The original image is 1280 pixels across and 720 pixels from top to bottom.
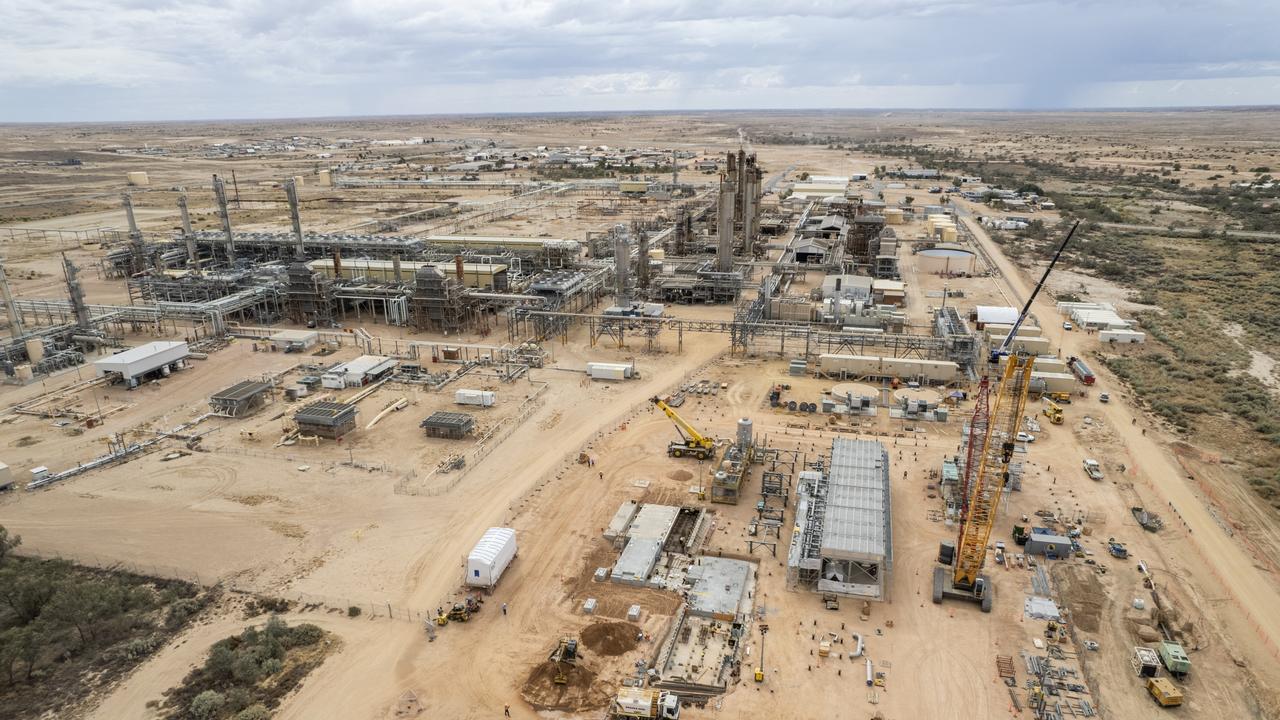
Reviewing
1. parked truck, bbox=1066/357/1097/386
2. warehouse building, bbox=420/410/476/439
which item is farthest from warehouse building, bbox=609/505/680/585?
parked truck, bbox=1066/357/1097/386

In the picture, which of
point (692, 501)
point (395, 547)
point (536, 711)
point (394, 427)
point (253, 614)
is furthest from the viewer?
point (394, 427)

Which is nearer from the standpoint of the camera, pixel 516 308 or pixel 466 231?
pixel 516 308

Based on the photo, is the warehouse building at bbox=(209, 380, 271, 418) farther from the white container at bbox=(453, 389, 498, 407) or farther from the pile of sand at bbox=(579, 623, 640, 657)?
the pile of sand at bbox=(579, 623, 640, 657)

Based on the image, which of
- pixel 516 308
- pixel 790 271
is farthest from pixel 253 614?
pixel 790 271

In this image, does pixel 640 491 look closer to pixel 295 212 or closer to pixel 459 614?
pixel 459 614

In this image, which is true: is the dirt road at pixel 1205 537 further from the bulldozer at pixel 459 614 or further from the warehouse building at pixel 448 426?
the warehouse building at pixel 448 426

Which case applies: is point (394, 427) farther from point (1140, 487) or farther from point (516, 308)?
point (1140, 487)

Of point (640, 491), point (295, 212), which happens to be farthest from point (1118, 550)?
point (295, 212)
